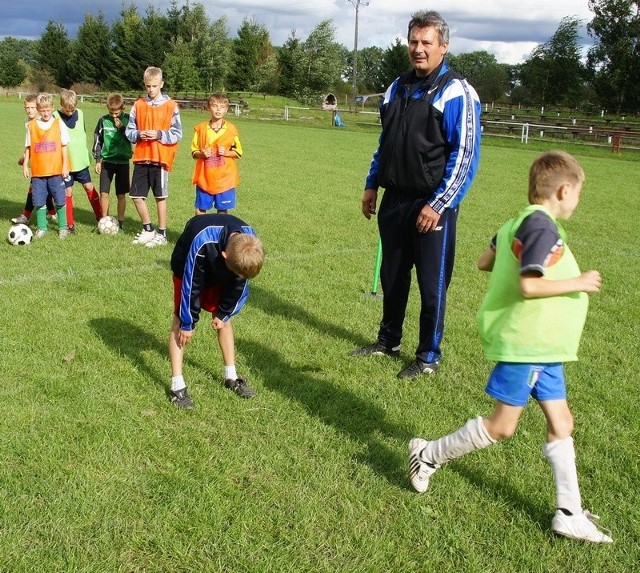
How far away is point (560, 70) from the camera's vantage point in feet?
233

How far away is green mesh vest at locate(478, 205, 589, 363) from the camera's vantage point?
2895mm

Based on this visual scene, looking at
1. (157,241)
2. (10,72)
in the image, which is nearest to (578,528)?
(157,241)

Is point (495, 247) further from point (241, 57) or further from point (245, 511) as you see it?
point (241, 57)

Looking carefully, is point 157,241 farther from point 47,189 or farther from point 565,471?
point 565,471

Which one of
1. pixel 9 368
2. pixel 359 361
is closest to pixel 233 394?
pixel 359 361

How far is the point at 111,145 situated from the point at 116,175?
20.2 inches

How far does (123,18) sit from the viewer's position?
73188 millimetres

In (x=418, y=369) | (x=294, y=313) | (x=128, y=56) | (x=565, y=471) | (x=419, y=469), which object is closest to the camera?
(x=565, y=471)

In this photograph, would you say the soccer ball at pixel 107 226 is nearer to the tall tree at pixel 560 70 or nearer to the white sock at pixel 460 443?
the white sock at pixel 460 443

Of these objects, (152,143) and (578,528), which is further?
(152,143)

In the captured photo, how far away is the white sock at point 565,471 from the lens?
3064 millimetres

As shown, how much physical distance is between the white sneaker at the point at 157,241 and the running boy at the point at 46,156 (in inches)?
46.3

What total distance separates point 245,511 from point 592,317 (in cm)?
459

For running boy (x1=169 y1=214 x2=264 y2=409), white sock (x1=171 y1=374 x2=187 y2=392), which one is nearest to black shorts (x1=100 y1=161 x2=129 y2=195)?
running boy (x1=169 y1=214 x2=264 y2=409)
